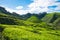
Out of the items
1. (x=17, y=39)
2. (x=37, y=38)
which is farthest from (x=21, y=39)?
(x=37, y=38)

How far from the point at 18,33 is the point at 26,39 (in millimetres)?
29664

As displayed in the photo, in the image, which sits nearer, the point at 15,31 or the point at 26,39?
the point at 26,39

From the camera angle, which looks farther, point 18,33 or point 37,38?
point 18,33

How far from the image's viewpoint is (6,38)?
536 feet

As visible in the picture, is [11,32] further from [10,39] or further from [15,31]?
[10,39]

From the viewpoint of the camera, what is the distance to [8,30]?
190 meters

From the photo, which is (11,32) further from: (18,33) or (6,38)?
(6,38)

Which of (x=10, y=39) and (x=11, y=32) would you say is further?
(x=11, y=32)

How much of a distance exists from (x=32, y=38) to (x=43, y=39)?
11.1 metres

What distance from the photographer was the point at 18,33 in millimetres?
183125

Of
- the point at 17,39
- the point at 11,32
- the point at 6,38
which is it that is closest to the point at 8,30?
the point at 11,32

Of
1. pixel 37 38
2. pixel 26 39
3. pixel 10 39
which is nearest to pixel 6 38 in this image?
pixel 10 39

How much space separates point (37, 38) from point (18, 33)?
112 ft

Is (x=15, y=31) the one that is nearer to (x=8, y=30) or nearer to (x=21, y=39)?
(x=8, y=30)
